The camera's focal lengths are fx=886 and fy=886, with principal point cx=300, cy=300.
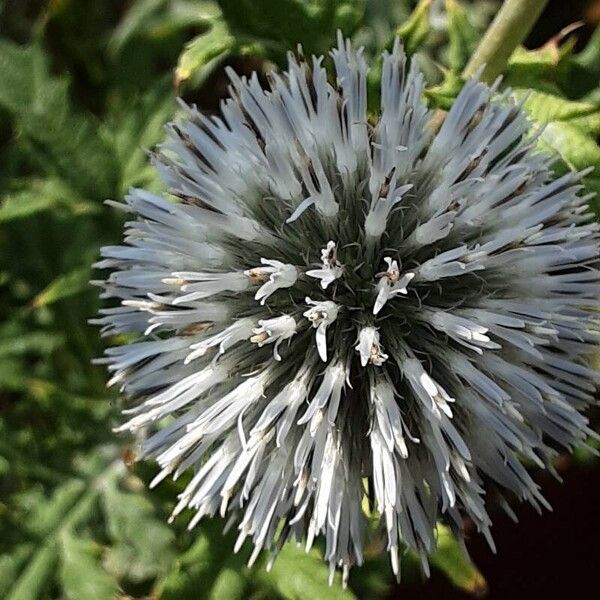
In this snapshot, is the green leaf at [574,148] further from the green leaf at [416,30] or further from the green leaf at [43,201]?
the green leaf at [43,201]

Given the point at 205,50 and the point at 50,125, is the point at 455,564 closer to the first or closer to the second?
the point at 205,50

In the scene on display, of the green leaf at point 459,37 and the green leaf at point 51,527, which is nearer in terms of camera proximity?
the green leaf at point 459,37

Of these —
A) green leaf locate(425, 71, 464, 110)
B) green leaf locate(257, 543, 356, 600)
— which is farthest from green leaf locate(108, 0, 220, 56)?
green leaf locate(257, 543, 356, 600)

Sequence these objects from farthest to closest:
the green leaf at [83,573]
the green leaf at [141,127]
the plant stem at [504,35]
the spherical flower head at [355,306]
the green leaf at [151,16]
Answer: the green leaf at [151,16], the green leaf at [141,127], the green leaf at [83,573], the plant stem at [504,35], the spherical flower head at [355,306]

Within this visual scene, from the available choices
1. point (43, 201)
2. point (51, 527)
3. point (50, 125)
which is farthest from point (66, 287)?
point (51, 527)

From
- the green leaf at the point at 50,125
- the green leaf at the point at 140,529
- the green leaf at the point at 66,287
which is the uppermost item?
the green leaf at the point at 50,125

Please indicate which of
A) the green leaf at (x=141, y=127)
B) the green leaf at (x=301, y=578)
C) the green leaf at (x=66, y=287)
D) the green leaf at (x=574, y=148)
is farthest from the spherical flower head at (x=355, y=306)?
the green leaf at (x=141, y=127)

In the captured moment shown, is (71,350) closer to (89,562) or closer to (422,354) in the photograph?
(89,562)
